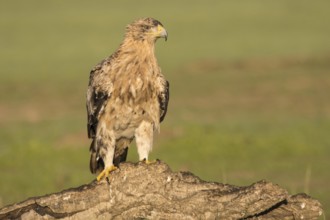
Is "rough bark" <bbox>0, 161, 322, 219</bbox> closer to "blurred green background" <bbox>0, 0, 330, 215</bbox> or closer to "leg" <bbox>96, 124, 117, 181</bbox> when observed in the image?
"leg" <bbox>96, 124, 117, 181</bbox>

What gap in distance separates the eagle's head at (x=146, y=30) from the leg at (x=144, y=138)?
0.75m

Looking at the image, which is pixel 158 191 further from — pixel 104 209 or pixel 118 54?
pixel 118 54

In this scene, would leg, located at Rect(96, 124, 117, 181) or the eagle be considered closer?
the eagle

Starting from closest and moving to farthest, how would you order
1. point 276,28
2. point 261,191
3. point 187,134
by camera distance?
point 261,191, point 187,134, point 276,28

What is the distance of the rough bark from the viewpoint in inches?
276

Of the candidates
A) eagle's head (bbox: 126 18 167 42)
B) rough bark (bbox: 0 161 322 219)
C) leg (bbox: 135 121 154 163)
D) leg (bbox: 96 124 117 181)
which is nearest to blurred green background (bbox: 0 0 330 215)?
leg (bbox: 135 121 154 163)

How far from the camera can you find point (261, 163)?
615 inches

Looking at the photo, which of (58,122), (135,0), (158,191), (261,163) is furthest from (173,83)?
(158,191)

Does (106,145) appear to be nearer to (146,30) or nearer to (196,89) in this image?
(146,30)

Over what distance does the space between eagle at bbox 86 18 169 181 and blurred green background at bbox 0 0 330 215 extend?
3.08 metres

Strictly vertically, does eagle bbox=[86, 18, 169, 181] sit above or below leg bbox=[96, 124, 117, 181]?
above

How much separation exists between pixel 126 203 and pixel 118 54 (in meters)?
2.49

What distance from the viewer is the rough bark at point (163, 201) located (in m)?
7.02

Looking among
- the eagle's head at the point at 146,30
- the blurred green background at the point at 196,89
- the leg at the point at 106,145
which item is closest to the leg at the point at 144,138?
the leg at the point at 106,145
